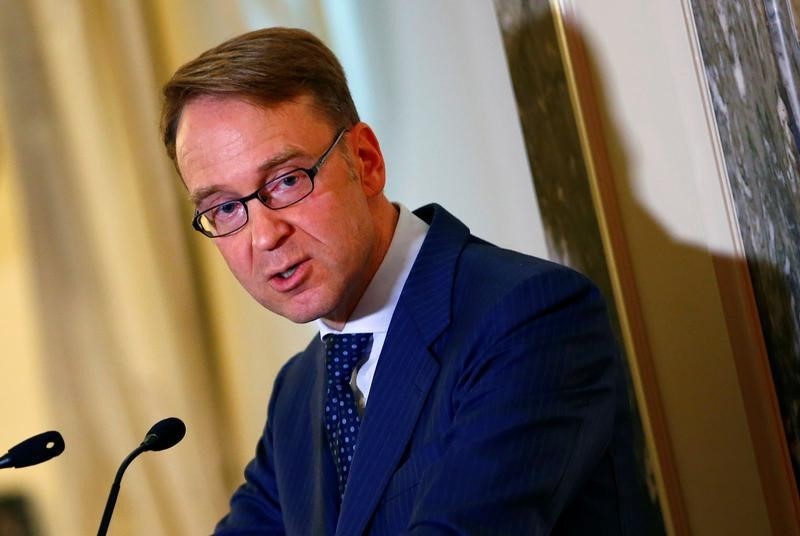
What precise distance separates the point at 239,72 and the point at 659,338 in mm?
1049

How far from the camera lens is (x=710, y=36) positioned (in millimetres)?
2020

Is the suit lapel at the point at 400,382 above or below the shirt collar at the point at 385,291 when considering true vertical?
below

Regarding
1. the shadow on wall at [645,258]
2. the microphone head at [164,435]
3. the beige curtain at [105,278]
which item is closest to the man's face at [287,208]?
the microphone head at [164,435]

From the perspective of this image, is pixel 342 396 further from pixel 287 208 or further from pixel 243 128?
pixel 243 128

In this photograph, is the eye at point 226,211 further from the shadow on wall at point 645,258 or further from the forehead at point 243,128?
the shadow on wall at point 645,258

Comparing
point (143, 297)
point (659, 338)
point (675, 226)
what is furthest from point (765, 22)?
point (143, 297)

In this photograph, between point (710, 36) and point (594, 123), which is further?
point (594, 123)

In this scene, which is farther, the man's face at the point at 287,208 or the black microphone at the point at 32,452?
the man's face at the point at 287,208

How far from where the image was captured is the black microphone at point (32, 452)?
167 centimetres

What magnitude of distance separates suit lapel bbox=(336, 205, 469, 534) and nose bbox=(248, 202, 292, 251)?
24 cm

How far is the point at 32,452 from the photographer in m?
1.67

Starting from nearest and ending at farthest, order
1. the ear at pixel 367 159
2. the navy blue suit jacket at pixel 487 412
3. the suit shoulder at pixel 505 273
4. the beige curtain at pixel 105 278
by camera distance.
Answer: the navy blue suit jacket at pixel 487 412
the suit shoulder at pixel 505 273
the ear at pixel 367 159
the beige curtain at pixel 105 278

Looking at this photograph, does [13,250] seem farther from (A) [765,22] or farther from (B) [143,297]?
(A) [765,22]

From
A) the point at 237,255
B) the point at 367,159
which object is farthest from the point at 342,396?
the point at 367,159
